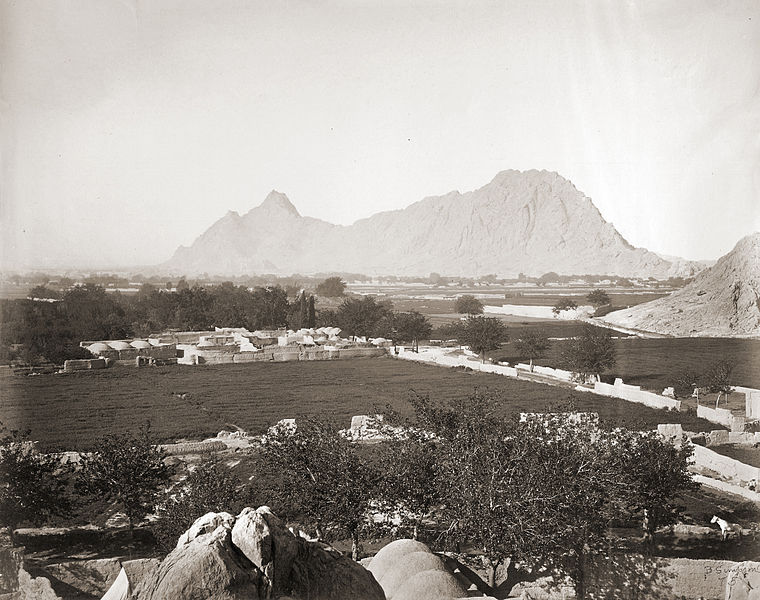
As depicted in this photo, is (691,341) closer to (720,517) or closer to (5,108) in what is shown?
(720,517)

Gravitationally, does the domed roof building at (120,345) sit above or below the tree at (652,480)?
above

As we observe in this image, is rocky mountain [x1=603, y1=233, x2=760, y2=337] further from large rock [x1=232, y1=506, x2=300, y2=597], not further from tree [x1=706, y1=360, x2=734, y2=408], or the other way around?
large rock [x1=232, y1=506, x2=300, y2=597]

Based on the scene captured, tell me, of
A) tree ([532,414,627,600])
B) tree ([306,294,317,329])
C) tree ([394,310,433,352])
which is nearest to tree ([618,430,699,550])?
tree ([532,414,627,600])

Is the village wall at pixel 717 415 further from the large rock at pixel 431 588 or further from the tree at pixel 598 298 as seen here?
the large rock at pixel 431 588

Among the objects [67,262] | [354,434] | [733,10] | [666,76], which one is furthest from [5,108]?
[733,10]

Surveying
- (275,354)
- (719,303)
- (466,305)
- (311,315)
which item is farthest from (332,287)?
(719,303)

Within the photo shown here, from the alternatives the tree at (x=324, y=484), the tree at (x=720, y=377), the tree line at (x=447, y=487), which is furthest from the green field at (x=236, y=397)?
the tree at (x=324, y=484)
